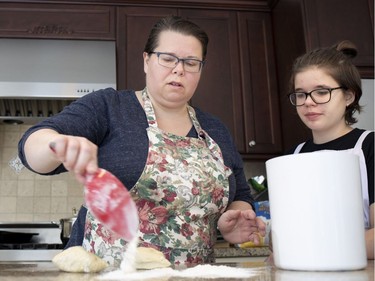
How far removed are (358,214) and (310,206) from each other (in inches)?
2.5

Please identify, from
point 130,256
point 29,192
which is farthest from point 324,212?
point 29,192

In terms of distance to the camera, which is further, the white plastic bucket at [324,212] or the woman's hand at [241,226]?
the woman's hand at [241,226]

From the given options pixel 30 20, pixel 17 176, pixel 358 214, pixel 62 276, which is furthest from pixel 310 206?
pixel 17 176

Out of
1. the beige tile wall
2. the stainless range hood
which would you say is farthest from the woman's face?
the beige tile wall

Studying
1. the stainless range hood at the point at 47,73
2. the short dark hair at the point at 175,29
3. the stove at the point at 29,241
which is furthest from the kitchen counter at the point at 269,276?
the stainless range hood at the point at 47,73

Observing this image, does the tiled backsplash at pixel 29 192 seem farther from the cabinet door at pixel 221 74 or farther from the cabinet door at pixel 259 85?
the cabinet door at pixel 259 85

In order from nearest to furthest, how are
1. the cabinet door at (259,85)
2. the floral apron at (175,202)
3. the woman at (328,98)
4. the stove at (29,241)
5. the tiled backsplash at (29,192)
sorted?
1. the floral apron at (175,202)
2. the woman at (328,98)
3. the stove at (29,241)
4. the cabinet door at (259,85)
5. the tiled backsplash at (29,192)

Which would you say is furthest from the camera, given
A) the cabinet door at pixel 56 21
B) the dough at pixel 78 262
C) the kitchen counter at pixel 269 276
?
the cabinet door at pixel 56 21

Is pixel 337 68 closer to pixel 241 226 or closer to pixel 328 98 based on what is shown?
pixel 328 98

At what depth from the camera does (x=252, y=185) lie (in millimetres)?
2164

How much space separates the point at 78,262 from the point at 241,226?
38cm

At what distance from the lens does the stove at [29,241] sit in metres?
1.78

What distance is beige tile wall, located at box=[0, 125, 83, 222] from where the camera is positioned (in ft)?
7.48

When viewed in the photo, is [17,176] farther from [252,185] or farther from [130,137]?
[130,137]
